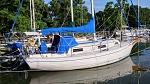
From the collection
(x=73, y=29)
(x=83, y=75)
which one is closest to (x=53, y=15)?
(x=73, y=29)

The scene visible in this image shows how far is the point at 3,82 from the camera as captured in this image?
58.2 feet

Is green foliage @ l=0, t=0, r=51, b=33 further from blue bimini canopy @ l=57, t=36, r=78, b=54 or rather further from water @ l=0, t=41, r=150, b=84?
water @ l=0, t=41, r=150, b=84

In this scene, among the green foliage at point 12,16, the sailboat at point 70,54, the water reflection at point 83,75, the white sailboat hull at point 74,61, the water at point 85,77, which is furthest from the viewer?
the green foliage at point 12,16

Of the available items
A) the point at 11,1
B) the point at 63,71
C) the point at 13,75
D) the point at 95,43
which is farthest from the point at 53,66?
the point at 11,1

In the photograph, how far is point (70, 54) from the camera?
20234 mm

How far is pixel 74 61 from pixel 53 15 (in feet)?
148

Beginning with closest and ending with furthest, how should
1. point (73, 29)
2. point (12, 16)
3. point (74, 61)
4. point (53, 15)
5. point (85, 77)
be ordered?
point (85, 77)
point (74, 61)
point (73, 29)
point (12, 16)
point (53, 15)

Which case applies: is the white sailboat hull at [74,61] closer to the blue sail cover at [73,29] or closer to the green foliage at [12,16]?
the blue sail cover at [73,29]

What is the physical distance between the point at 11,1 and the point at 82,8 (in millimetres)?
21734

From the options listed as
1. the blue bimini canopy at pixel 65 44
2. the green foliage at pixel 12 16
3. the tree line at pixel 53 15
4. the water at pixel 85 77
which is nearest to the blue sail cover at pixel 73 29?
the blue bimini canopy at pixel 65 44

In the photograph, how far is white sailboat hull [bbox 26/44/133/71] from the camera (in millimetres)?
18500

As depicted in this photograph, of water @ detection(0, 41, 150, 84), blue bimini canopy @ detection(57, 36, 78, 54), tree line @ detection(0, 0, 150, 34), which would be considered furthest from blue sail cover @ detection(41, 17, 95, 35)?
tree line @ detection(0, 0, 150, 34)

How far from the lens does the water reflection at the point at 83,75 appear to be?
17703mm

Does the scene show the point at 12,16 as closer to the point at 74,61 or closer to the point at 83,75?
the point at 74,61
